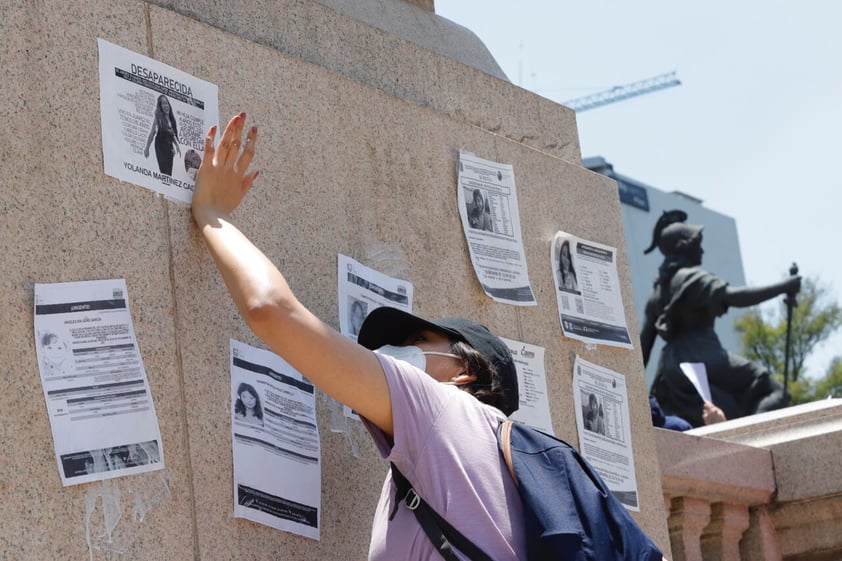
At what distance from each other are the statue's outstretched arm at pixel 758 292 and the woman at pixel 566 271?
799cm

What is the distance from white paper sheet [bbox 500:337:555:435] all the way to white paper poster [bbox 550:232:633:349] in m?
0.21

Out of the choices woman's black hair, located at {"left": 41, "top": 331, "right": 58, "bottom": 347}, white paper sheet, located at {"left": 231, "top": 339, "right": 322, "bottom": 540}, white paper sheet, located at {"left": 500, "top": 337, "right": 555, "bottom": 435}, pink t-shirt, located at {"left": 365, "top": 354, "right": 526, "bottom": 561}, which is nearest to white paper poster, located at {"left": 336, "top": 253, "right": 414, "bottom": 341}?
white paper sheet, located at {"left": 231, "top": 339, "right": 322, "bottom": 540}

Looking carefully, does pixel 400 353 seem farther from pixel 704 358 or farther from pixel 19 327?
pixel 704 358

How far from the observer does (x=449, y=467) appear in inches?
118

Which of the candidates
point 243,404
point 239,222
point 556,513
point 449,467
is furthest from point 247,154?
point 556,513

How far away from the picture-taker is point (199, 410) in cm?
334

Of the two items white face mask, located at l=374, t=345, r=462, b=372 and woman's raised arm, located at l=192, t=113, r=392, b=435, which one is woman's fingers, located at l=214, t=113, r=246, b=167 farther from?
white face mask, located at l=374, t=345, r=462, b=372

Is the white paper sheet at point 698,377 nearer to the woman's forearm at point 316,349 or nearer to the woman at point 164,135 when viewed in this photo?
the woman at point 164,135

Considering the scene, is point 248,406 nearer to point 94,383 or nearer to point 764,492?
point 94,383

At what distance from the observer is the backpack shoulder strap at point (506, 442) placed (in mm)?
2992

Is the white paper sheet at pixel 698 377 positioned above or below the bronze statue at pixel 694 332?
below

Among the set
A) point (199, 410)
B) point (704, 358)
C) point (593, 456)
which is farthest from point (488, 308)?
point (704, 358)

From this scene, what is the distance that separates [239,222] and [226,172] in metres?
0.15

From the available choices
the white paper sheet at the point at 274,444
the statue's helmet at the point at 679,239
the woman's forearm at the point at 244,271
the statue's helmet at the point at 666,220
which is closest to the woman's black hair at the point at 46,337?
the woman's forearm at the point at 244,271
